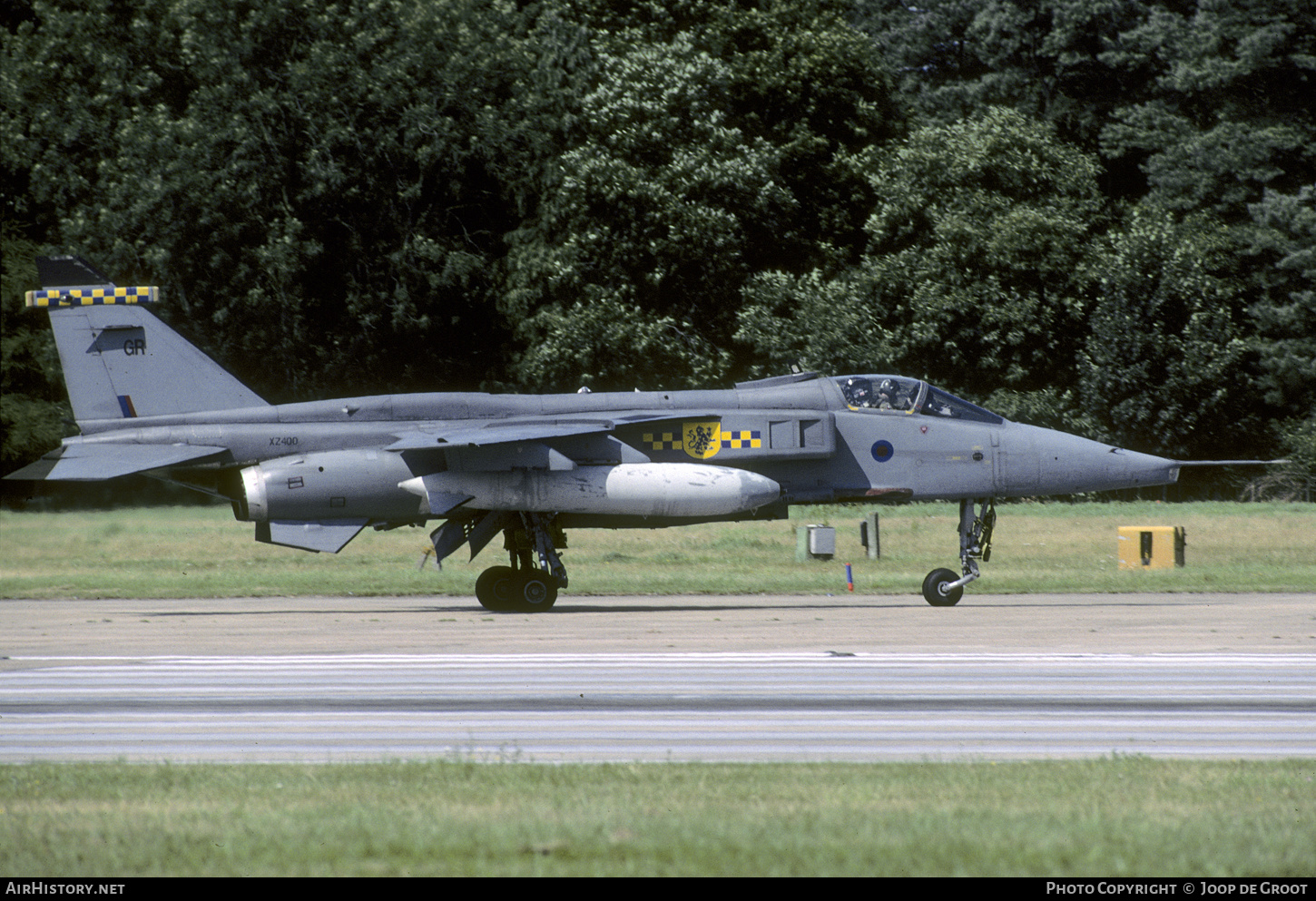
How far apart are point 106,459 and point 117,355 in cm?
156

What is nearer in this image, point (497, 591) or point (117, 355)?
point (497, 591)

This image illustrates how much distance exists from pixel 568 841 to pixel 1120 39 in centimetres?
4715

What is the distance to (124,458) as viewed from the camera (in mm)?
20406

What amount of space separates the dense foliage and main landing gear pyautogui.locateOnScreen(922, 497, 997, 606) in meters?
19.9

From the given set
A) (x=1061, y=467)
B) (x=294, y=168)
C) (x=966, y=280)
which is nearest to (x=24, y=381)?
(x=294, y=168)

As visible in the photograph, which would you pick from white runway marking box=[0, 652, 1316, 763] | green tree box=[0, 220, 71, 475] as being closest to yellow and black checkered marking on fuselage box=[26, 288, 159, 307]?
white runway marking box=[0, 652, 1316, 763]

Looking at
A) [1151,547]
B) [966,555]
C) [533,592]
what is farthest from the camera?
[1151,547]

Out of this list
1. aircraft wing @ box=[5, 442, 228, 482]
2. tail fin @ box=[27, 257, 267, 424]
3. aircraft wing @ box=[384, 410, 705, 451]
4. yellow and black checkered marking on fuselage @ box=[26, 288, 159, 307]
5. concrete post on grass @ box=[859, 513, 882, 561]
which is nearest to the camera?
aircraft wing @ box=[384, 410, 705, 451]

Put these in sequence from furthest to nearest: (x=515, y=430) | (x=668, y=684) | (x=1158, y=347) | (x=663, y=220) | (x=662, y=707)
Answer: (x=663, y=220)
(x=1158, y=347)
(x=515, y=430)
(x=668, y=684)
(x=662, y=707)

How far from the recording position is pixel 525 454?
20.3m

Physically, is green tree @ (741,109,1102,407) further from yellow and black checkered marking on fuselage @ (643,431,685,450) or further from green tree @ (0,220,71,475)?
yellow and black checkered marking on fuselage @ (643,431,685,450)

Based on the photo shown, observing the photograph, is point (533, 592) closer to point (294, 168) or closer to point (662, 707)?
point (662, 707)

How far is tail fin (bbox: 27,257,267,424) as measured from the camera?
68.8ft

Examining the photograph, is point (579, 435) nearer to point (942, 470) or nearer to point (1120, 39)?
point (942, 470)
